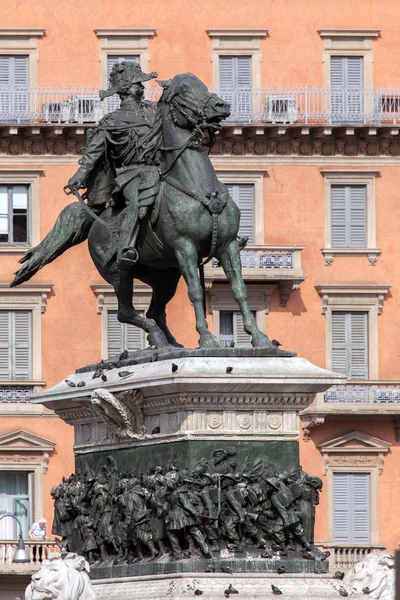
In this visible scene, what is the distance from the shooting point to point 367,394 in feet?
216

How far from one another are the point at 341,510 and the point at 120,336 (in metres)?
7.44

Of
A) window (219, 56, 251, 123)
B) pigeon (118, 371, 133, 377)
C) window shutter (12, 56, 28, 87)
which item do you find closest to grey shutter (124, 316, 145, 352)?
window (219, 56, 251, 123)

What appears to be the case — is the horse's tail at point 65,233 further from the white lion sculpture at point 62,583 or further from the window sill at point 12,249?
the window sill at point 12,249

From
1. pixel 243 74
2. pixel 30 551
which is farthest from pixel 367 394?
pixel 30 551

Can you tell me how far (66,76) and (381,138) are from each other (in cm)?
866

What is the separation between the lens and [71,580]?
870 inches

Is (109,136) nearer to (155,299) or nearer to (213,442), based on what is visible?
(155,299)

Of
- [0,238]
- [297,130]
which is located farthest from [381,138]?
[0,238]

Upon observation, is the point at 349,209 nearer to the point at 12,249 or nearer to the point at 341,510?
the point at 341,510

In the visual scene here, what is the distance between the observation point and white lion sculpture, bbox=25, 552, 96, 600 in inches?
867

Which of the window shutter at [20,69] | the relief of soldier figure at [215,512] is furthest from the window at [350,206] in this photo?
the relief of soldier figure at [215,512]

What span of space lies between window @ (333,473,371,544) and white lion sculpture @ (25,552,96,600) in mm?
43166

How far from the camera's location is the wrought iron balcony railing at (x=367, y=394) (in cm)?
6569

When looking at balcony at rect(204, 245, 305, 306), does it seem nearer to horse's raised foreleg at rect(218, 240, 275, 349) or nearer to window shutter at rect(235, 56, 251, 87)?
window shutter at rect(235, 56, 251, 87)
